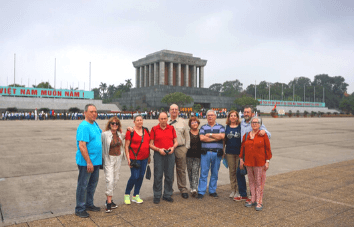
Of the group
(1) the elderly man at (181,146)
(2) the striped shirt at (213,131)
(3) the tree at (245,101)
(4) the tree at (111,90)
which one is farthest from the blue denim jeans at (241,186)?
(4) the tree at (111,90)

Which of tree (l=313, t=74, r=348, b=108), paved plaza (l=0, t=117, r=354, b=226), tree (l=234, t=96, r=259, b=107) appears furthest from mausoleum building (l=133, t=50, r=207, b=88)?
tree (l=313, t=74, r=348, b=108)

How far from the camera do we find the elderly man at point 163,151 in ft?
17.4

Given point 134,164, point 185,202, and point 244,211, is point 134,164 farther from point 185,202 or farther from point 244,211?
point 244,211

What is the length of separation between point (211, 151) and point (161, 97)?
62.6m

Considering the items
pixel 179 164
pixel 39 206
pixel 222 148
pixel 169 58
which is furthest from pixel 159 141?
pixel 169 58

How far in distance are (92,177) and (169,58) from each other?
3009 inches

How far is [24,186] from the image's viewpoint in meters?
6.05

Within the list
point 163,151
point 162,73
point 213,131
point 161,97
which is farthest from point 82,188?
point 162,73

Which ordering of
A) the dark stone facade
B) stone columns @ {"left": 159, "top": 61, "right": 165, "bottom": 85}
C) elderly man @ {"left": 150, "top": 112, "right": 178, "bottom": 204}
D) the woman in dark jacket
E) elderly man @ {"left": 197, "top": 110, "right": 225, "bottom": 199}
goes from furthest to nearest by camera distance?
stone columns @ {"left": 159, "top": 61, "right": 165, "bottom": 85} < the dark stone facade < the woman in dark jacket < elderly man @ {"left": 197, "top": 110, "right": 225, "bottom": 199} < elderly man @ {"left": 150, "top": 112, "right": 178, "bottom": 204}

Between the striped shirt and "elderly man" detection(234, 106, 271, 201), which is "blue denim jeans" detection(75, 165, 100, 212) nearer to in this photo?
the striped shirt

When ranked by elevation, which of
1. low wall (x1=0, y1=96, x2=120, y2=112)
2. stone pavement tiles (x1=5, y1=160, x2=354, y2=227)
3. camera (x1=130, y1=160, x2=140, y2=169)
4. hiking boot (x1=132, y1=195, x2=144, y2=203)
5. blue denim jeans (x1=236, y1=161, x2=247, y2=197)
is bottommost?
stone pavement tiles (x1=5, y1=160, x2=354, y2=227)

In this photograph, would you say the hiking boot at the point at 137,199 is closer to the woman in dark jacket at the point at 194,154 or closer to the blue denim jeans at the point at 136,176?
the blue denim jeans at the point at 136,176

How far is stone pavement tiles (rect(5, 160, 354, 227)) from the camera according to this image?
4.24m

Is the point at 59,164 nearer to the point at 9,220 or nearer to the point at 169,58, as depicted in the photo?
the point at 9,220
